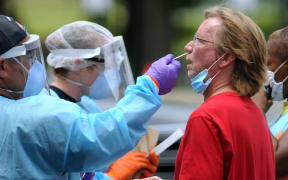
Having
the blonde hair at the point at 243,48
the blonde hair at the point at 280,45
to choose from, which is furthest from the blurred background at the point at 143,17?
the blonde hair at the point at 243,48

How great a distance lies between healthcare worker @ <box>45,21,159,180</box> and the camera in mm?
3344

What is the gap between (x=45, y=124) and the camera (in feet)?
6.77

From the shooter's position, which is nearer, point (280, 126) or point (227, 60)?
point (227, 60)

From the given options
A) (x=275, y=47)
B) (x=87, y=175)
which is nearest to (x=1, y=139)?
(x=87, y=175)

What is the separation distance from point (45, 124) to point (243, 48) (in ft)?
2.93

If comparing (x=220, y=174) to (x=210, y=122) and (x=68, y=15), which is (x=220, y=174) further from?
(x=68, y=15)

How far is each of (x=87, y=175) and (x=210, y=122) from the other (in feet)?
3.31

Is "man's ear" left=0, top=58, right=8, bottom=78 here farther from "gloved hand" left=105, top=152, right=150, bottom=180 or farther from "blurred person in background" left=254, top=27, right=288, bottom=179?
"blurred person in background" left=254, top=27, right=288, bottom=179

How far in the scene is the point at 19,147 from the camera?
6.73ft

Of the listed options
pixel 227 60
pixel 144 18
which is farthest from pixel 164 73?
pixel 144 18

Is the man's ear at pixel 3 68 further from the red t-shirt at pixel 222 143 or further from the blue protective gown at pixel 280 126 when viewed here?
the blue protective gown at pixel 280 126

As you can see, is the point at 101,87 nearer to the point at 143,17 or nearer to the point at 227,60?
the point at 227,60

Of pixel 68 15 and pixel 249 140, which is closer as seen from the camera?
pixel 249 140

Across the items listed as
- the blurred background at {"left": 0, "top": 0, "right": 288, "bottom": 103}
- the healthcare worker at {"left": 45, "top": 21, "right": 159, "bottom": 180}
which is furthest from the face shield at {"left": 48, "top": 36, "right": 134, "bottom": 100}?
the blurred background at {"left": 0, "top": 0, "right": 288, "bottom": 103}
